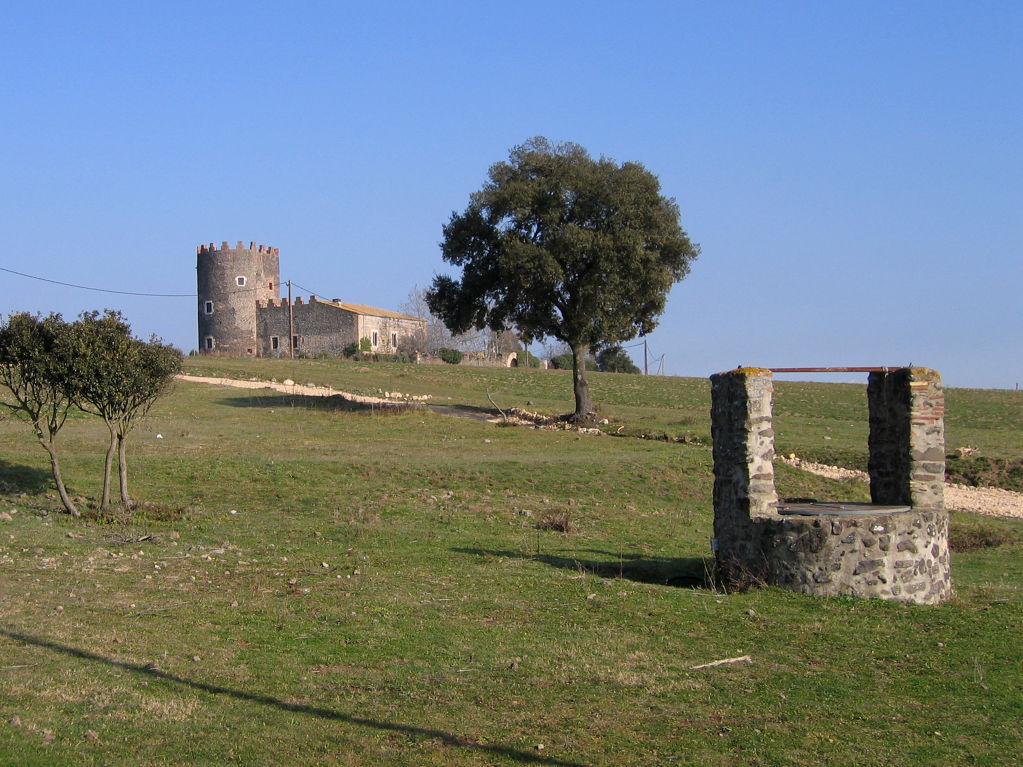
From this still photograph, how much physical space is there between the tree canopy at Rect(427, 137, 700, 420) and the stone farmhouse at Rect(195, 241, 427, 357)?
50.9 meters

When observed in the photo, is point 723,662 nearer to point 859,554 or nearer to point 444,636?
point 444,636

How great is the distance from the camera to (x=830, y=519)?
1316 centimetres

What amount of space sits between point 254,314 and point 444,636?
8751cm

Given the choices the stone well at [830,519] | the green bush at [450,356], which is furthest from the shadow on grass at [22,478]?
the green bush at [450,356]

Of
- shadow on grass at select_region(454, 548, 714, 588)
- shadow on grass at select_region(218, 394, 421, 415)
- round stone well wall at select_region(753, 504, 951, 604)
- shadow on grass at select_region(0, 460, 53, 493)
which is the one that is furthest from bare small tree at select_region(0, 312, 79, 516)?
shadow on grass at select_region(218, 394, 421, 415)

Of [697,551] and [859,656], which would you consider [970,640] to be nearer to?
[859,656]

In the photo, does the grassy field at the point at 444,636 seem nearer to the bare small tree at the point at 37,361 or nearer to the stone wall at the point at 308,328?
the bare small tree at the point at 37,361

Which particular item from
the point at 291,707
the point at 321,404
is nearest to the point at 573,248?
the point at 321,404

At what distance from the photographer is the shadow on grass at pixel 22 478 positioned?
21234 millimetres

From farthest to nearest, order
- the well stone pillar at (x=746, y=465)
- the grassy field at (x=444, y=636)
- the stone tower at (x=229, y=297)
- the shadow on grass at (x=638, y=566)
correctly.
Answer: the stone tower at (x=229, y=297) < the shadow on grass at (x=638, y=566) < the well stone pillar at (x=746, y=465) < the grassy field at (x=444, y=636)

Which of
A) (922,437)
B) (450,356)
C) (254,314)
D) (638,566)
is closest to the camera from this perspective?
(922,437)

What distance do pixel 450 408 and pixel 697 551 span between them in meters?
26.2

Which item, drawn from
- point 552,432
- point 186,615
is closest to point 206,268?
point 552,432

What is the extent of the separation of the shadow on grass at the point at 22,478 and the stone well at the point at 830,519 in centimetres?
1508
